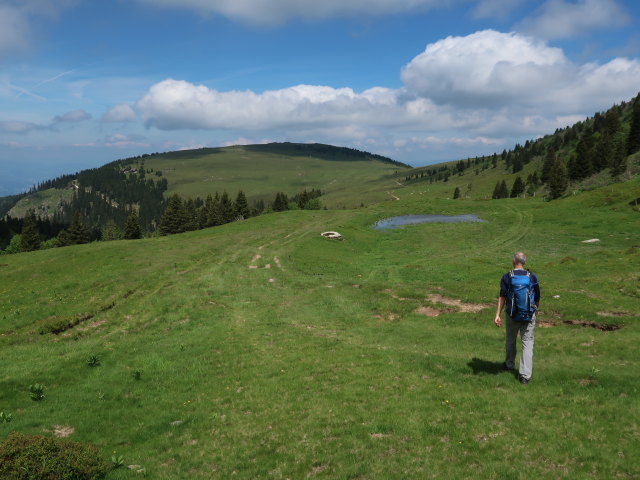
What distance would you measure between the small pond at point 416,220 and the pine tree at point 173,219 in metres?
71.6

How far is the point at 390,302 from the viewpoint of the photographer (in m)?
33.1

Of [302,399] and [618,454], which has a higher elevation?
[618,454]

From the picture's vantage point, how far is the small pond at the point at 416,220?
9910cm

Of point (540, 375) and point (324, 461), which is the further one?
point (540, 375)

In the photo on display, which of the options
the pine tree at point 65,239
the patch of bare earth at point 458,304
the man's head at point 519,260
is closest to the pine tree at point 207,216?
the pine tree at point 65,239

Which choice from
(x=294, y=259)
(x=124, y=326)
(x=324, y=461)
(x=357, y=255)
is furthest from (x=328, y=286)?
(x=324, y=461)

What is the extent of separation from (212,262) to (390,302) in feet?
97.0

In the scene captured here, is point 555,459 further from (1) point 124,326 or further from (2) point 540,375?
(1) point 124,326

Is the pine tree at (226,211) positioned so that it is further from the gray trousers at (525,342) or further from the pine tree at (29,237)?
the gray trousers at (525,342)

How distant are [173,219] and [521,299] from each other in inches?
5161

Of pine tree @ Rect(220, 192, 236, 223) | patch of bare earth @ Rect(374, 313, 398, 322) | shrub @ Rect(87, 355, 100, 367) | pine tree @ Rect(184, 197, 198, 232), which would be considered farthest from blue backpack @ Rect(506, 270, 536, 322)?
pine tree @ Rect(220, 192, 236, 223)

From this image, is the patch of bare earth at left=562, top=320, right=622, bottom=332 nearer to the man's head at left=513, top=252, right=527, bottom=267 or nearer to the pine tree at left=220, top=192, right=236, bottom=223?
the man's head at left=513, top=252, right=527, bottom=267

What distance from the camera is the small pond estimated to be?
9910 cm

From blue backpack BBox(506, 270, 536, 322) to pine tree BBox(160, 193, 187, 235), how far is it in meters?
130
